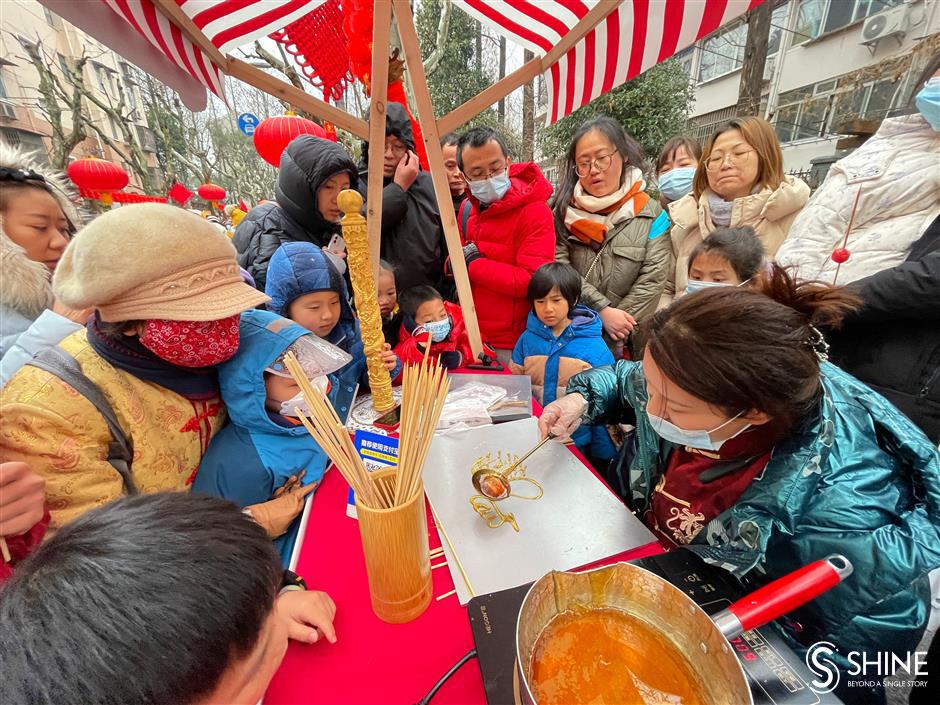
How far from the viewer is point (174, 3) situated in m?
0.98

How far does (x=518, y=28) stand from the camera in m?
1.37

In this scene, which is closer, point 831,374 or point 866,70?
point 831,374

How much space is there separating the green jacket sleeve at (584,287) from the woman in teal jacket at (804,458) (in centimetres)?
128

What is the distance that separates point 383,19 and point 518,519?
139 cm

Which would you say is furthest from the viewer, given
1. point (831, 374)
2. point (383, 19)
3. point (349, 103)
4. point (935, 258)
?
point (349, 103)

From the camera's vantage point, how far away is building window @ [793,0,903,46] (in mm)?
9281

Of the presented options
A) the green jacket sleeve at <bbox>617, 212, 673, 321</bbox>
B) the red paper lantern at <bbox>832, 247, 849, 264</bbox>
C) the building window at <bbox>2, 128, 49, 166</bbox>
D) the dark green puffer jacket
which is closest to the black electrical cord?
the dark green puffer jacket

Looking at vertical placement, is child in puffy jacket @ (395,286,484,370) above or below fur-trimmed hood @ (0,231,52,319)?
below

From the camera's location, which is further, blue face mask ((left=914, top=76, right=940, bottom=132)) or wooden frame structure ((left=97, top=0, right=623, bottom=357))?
blue face mask ((left=914, top=76, right=940, bottom=132))

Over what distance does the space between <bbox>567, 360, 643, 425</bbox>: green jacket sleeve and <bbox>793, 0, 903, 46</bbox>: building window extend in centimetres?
1440

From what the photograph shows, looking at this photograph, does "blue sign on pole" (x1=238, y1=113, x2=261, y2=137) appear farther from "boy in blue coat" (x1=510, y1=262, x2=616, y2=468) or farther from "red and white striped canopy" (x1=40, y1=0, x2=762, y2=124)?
"boy in blue coat" (x1=510, y1=262, x2=616, y2=468)

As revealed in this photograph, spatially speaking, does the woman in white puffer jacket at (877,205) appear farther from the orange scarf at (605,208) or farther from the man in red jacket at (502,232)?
the man in red jacket at (502,232)

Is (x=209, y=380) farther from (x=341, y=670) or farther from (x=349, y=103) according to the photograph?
(x=349, y=103)

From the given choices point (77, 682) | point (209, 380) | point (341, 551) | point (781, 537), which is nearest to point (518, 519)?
point (341, 551)
